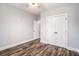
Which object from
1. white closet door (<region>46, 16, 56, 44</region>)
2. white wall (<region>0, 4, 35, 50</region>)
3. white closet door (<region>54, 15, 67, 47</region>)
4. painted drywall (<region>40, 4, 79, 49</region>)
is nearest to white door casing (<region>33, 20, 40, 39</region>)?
white wall (<region>0, 4, 35, 50</region>)

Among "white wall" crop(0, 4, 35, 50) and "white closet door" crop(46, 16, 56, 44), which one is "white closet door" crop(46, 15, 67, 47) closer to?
"white closet door" crop(46, 16, 56, 44)

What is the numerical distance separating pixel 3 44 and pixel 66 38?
8.97 ft

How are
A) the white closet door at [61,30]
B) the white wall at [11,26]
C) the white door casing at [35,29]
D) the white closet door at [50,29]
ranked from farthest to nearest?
1. the white door casing at [35,29]
2. the white closet door at [50,29]
3. the white closet door at [61,30]
4. the white wall at [11,26]

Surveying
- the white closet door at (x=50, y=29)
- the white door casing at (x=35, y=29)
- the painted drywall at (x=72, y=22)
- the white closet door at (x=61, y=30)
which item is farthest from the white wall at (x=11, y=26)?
the painted drywall at (x=72, y=22)

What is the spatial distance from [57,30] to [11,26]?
220 cm

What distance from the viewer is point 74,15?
2.72 meters

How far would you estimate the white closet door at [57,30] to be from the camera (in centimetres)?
300

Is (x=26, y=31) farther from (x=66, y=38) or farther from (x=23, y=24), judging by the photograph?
(x=66, y=38)

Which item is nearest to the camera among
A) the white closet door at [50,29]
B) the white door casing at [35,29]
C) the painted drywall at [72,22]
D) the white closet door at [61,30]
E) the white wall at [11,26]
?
the painted drywall at [72,22]

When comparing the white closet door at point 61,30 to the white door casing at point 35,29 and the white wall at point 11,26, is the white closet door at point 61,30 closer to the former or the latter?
the white wall at point 11,26

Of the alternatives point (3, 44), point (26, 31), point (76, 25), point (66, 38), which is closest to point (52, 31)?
point (66, 38)

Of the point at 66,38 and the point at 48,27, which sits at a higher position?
the point at 48,27

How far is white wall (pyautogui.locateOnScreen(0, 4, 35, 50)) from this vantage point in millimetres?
2877

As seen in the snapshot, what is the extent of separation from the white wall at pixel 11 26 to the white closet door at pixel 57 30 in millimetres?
1465
